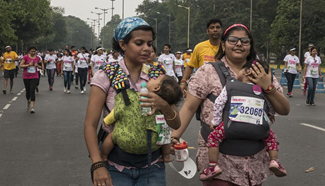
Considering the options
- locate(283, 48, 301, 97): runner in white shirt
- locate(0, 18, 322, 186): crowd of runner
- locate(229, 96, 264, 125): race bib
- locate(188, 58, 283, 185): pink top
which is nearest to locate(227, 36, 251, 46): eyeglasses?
locate(0, 18, 322, 186): crowd of runner

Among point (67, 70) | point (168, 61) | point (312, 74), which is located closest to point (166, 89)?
point (312, 74)

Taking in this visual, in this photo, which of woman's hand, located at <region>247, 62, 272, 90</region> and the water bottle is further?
woman's hand, located at <region>247, 62, 272, 90</region>

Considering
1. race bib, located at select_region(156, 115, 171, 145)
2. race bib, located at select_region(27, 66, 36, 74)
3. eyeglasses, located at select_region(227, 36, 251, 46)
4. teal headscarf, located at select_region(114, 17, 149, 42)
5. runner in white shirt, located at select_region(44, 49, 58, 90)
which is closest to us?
race bib, located at select_region(156, 115, 171, 145)

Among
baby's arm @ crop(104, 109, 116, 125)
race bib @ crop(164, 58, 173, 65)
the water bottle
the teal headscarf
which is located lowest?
baby's arm @ crop(104, 109, 116, 125)

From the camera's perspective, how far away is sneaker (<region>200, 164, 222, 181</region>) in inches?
129

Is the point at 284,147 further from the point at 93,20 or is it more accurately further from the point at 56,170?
the point at 93,20

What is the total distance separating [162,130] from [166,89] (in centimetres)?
28

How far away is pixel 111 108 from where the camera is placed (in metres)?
3.07

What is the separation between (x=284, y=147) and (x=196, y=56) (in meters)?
2.46

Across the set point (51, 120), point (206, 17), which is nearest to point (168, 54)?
point (51, 120)

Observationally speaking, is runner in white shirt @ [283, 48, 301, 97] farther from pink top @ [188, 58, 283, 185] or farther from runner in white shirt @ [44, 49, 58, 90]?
pink top @ [188, 58, 283, 185]

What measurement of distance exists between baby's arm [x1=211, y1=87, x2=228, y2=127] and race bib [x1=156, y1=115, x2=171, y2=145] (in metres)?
0.41

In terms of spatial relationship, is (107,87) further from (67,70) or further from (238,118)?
(67,70)

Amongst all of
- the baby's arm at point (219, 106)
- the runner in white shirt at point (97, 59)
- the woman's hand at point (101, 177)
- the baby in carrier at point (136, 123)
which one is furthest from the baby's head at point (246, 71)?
the runner in white shirt at point (97, 59)
